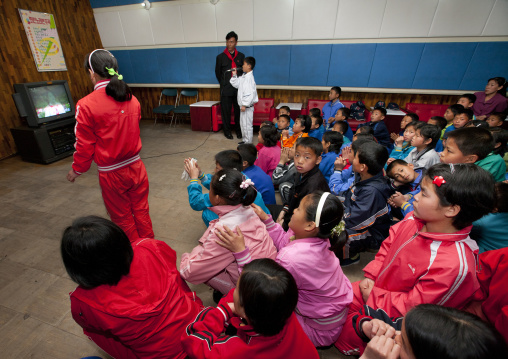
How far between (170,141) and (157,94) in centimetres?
242

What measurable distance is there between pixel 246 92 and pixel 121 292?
423 centimetres

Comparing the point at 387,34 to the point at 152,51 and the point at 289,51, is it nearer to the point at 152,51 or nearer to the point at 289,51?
the point at 289,51

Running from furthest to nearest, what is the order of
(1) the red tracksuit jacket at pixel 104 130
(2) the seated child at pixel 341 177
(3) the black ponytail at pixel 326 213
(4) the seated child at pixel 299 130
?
(4) the seated child at pixel 299 130
(2) the seated child at pixel 341 177
(1) the red tracksuit jacket at pixel 104 130
(3) the black ponytail at pixel 326 213

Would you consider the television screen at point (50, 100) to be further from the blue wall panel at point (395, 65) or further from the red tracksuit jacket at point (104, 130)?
the blue wall panel at point (395, 65)

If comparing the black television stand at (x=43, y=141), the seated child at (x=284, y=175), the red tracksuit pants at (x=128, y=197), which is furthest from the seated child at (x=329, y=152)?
the black television stand at (x=43, y=141)

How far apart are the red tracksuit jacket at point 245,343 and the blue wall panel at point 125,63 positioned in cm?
720

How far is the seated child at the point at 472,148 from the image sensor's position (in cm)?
179

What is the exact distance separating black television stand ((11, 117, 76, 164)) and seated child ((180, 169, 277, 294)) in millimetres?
4225

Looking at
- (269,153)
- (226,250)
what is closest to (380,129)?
(269,153)

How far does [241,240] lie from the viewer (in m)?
1.15

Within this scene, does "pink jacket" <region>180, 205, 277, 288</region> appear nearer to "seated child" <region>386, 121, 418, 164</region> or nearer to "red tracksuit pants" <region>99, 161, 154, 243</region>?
"red tracksuit pants" <region>99, 161, 154, 243</region>

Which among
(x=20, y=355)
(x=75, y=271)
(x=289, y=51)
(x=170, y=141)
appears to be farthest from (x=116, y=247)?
(x=289, y=51)

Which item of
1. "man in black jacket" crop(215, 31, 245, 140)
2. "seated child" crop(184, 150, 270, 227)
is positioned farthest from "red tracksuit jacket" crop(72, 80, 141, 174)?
"man in black jacket" crop(215, 31, 245, 140)

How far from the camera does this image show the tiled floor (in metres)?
1.50
